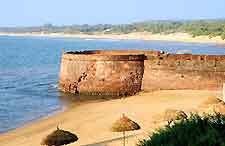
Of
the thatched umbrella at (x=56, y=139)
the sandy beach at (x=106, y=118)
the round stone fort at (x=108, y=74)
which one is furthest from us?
the round stone fort at (x=108, y=74)

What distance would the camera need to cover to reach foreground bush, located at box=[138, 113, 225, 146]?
6.39 meters

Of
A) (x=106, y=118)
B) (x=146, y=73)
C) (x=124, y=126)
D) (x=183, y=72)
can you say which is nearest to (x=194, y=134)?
(x=124, y=126)

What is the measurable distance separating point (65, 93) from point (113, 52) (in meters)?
4.94

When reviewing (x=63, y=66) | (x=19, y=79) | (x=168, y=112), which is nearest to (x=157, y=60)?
(x=63, y=66)

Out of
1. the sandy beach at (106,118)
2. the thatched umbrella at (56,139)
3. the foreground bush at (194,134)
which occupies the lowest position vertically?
the sandy beach at (106,118)

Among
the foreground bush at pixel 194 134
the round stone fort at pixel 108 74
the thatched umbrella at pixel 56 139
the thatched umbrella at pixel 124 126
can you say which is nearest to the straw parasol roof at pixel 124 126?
the thatched umbrella at pixel 124 126

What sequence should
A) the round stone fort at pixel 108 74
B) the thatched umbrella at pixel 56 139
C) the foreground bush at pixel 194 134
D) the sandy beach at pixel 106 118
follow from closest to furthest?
the foreground bush at pixel 194 134 → the thatched umbrella at pixel 56 139 → the sandy beach at pixel 106 118 → the round stone fort at pixel 108 74

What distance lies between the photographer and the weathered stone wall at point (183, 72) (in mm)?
26156

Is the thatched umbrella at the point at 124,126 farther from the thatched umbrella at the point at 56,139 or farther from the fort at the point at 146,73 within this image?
the fort at the point at 146,73

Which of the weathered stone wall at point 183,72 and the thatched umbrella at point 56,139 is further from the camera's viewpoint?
the weathered stone wall at point 183,72

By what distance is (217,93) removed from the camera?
977 inches

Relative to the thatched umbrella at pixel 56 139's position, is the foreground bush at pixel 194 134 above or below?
above

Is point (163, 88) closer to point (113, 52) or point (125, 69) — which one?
point (125, 69)

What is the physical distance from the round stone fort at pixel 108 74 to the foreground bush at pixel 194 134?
63.1 feet
